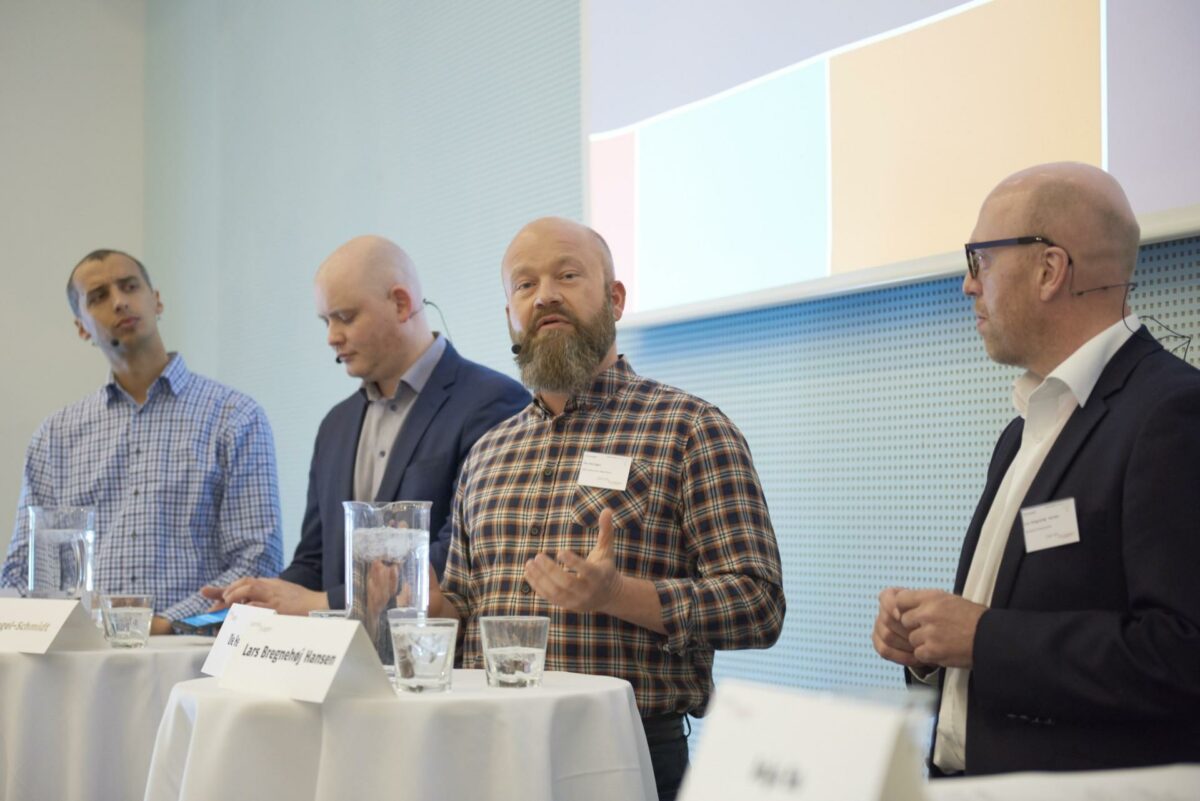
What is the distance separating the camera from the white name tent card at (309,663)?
5.69ft

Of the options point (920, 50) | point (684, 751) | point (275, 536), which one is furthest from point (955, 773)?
point (275, 536)

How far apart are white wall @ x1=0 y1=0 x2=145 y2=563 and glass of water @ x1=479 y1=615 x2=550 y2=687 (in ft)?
17.8

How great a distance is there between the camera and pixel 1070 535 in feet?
6.23

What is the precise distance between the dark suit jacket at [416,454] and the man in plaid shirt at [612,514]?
0.43m

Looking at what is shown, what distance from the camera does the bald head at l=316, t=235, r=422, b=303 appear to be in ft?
11.5

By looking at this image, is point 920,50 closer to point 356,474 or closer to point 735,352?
point 735,352

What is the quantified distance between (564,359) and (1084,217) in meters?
1.07

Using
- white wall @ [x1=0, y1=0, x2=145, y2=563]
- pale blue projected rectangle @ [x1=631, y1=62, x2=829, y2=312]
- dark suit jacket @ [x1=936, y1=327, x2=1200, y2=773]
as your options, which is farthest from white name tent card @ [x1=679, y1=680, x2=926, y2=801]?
white wall @ [x1=0, y1=0, x2=145, y2=563]

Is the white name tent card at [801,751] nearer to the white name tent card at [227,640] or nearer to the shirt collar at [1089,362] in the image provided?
the shirt collar at [1089,362]

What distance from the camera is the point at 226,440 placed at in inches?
157

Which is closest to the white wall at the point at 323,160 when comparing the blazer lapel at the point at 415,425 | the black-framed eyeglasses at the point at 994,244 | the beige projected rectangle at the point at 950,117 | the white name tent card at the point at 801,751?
the blazer lapel at the point at 415,425

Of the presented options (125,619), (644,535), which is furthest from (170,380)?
(644,535)

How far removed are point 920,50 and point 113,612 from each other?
7.48 feet

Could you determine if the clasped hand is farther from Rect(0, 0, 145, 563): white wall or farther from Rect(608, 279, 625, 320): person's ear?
Rect(0, 0, 145, 563): white wall
